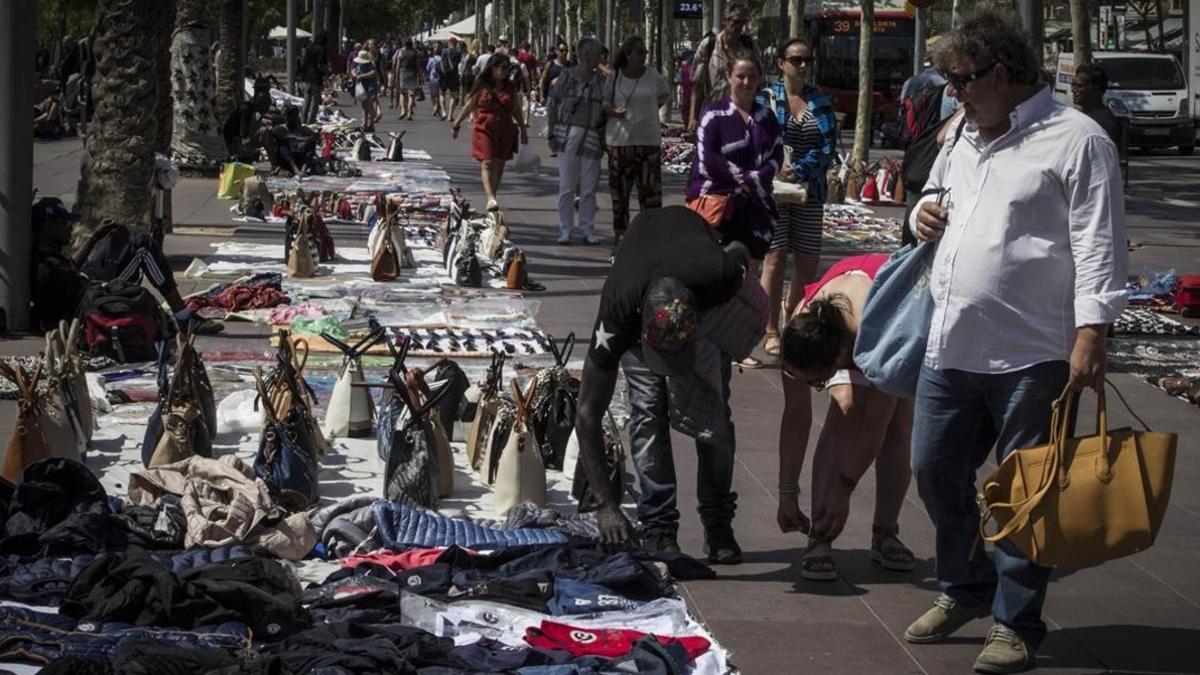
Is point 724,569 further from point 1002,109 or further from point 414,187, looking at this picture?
point 414,187

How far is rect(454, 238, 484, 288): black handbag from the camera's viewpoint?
45.3 ft

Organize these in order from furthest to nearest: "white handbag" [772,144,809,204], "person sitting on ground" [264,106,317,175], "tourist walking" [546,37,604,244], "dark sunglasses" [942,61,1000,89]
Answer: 1. "person sitting on ground" [264,106,317,175]
2. "tourist walking" [546,37,604,244]
3. "white handbag" [772,144,809,204]
4. "dark sunglasses" [942,61,1000,89]

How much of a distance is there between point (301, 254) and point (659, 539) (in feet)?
25.9

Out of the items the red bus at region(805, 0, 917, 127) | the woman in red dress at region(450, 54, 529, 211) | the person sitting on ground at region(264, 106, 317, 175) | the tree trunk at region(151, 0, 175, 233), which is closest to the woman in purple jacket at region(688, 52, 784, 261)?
the tree trunk at region(151, 0, 175, 233)

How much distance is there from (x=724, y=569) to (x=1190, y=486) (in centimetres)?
269

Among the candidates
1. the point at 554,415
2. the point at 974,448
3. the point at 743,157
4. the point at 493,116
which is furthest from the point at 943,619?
the point at 493,116

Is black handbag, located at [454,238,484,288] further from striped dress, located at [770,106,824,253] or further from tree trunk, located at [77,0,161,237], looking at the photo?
striped dress, located at [770,106,824,253]

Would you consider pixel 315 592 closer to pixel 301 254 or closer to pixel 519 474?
pixel 519 474

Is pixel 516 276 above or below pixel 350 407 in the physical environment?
above

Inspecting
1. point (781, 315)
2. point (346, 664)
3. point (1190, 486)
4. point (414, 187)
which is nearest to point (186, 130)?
point (414, 187)

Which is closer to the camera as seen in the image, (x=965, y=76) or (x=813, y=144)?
(x=965, y=76)

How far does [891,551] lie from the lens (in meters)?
6.80

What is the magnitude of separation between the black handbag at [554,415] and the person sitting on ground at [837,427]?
166 cm

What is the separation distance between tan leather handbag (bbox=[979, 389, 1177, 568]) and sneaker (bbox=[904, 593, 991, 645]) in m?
0.69
